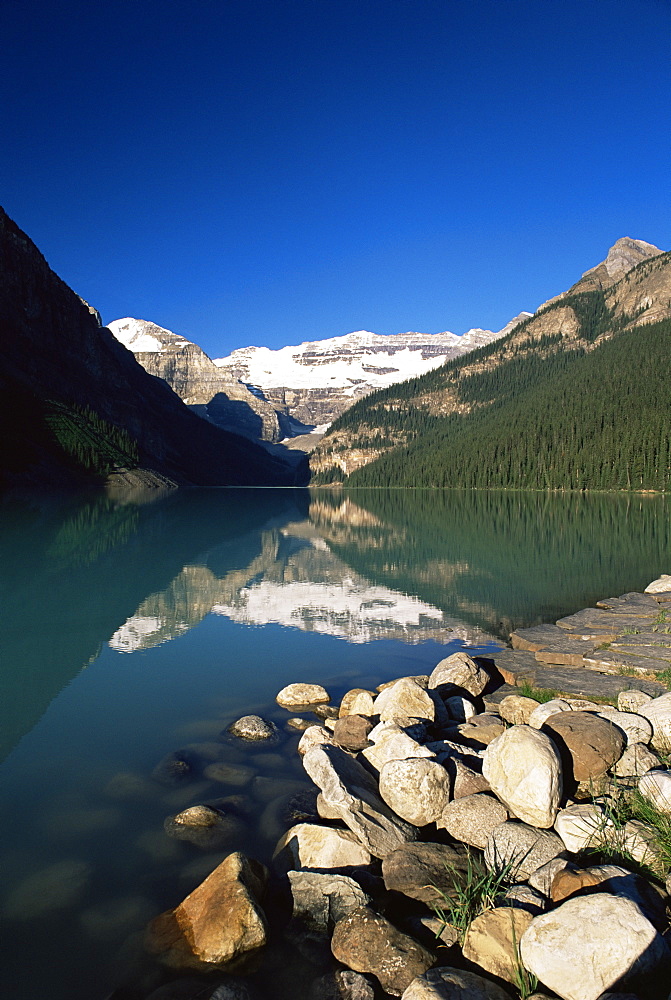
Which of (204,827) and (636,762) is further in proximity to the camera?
(204,827)

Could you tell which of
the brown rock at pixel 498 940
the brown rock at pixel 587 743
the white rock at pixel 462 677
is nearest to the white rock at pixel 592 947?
the brown rock at pixel 498 940

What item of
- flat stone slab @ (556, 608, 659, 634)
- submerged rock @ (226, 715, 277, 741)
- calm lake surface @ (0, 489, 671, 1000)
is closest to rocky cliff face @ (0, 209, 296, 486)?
calm lake surface @ (0, 489, 671, 1000)

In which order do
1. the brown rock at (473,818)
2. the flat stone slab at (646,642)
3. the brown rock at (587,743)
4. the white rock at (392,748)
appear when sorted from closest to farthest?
the brown rock at (473,818), the brown rock at (587,743), the white rock at (392,748), the flat stone slab at (646,642)

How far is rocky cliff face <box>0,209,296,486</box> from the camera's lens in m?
93.4

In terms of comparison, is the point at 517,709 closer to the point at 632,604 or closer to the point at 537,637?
the point at 537,637

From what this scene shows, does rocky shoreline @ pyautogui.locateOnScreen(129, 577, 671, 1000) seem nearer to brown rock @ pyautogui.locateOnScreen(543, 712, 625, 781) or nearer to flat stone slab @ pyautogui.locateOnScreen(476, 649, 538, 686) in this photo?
brown rock @ pyautogui.locateOnScreen(543, 712, 625, 781)

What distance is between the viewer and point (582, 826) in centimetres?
534

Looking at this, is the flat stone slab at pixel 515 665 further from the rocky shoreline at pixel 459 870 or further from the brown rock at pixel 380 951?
the brown rock at pixel 380 951

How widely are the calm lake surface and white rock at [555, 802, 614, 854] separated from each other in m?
2.67

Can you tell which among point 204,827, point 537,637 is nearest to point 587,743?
point 204,827

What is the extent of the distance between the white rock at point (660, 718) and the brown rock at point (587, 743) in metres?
0.40

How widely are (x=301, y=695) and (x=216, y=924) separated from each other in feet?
17.7

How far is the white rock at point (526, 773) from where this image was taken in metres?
5.75

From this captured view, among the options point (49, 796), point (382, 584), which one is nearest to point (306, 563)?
point (382, 584)
